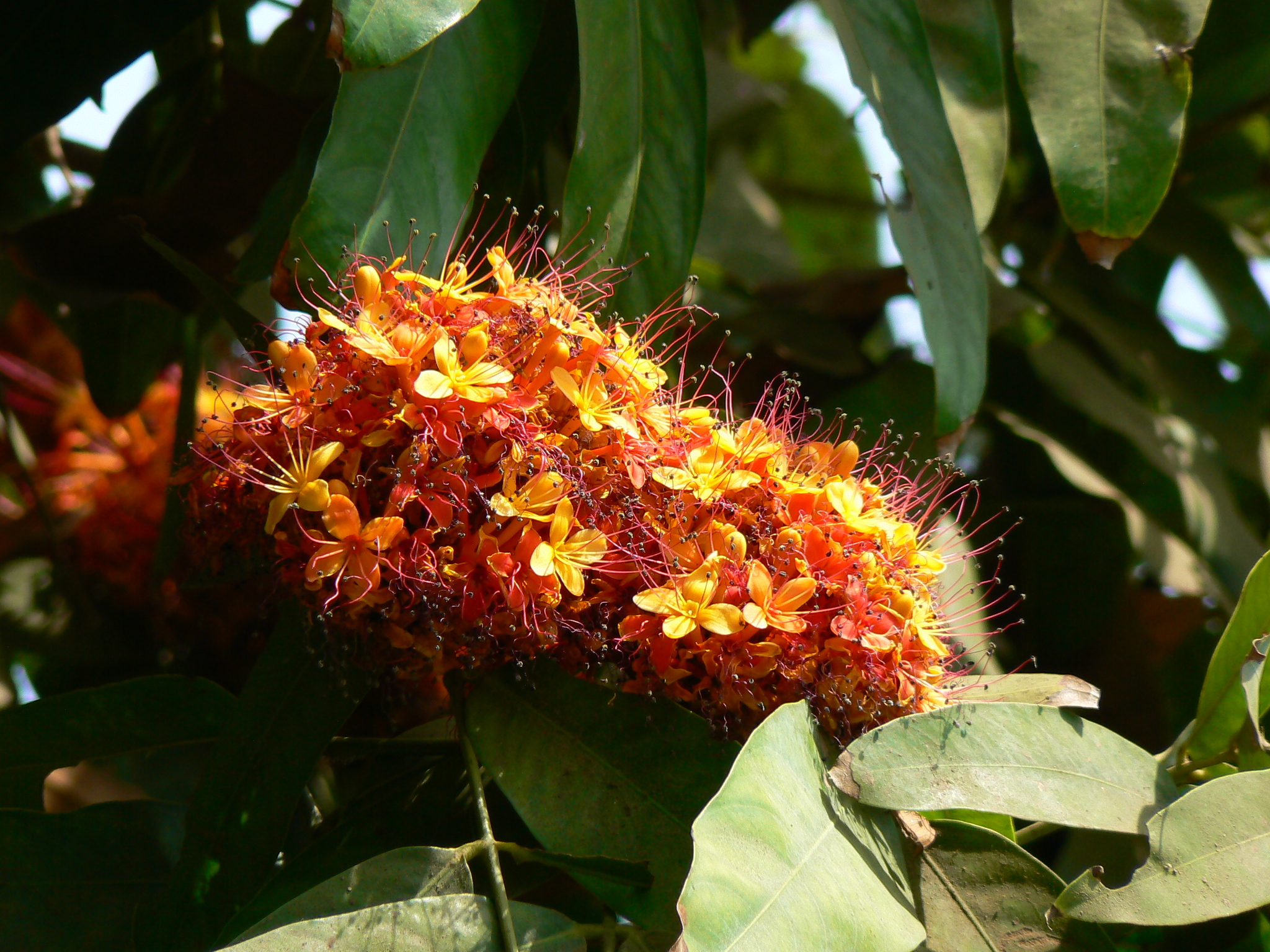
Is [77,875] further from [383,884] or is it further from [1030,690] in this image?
[1030,690]

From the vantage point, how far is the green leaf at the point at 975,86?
65.4 inches

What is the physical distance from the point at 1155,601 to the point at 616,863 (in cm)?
211

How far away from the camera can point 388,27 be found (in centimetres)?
118

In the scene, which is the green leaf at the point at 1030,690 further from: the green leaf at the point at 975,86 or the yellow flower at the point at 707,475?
the green leaf at the point at 975,86

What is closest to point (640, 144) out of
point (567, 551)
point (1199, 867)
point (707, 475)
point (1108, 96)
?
point (707, 475)

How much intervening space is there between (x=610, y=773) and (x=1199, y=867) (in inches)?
24.0

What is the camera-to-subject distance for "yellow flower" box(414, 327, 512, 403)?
1.12 meters

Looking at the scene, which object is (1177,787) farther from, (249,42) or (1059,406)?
(249,42)

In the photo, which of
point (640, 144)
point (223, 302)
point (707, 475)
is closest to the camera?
point (707, 475)

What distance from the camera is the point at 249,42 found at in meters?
2.19

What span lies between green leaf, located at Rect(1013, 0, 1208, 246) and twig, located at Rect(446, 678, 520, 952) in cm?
106

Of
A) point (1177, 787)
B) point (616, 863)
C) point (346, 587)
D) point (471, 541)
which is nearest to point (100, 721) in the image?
point (346, 587)

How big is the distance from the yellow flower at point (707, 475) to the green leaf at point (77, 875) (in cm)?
86

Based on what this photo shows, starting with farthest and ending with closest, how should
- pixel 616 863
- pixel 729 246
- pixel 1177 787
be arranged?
pixel 729 246 < pixel 1177 787 < pixel 616 863
